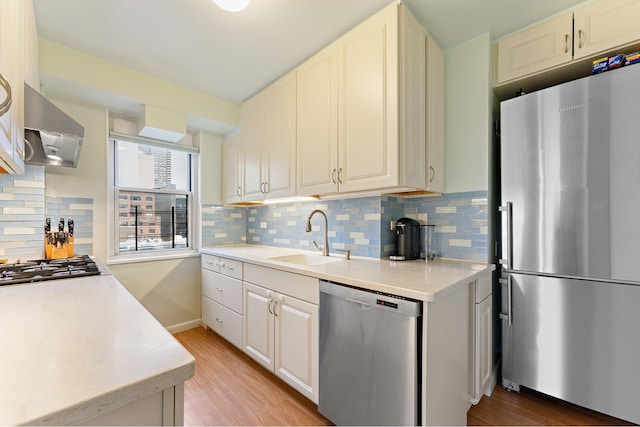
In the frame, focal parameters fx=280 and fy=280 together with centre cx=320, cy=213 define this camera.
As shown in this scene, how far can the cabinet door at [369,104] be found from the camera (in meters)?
1.63

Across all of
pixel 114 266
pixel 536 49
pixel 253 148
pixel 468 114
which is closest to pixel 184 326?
pixel 114 266

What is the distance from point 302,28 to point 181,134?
1.55 metres

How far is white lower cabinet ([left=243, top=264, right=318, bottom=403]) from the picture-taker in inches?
66.2

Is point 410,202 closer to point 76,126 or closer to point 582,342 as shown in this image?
point 582,342

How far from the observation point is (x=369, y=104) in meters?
1.75

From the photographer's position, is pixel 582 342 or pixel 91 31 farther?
pixel 91 31

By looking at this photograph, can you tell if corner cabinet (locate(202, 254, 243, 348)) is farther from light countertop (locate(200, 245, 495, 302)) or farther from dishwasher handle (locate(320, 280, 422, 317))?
dishwasher handle (locate(320, 280, 422, 317))

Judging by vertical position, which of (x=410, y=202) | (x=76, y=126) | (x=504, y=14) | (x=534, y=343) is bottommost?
Answer: (x=534, y=343)

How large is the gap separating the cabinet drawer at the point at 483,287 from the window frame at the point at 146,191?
106 inches

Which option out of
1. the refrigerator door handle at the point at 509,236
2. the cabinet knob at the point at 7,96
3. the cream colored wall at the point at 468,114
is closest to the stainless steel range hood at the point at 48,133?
the cabinet knob at the point at 7,96

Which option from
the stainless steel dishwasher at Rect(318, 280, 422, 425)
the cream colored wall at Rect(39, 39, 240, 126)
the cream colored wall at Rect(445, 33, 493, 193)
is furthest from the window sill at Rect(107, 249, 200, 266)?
the cream colored wall at Rect(445, 33, 493, 193)

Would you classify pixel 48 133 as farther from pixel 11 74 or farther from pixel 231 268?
pixel 231 268

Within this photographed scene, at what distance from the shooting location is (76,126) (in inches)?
58.9

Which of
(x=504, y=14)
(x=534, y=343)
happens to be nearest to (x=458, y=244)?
(x=534, y=343)
